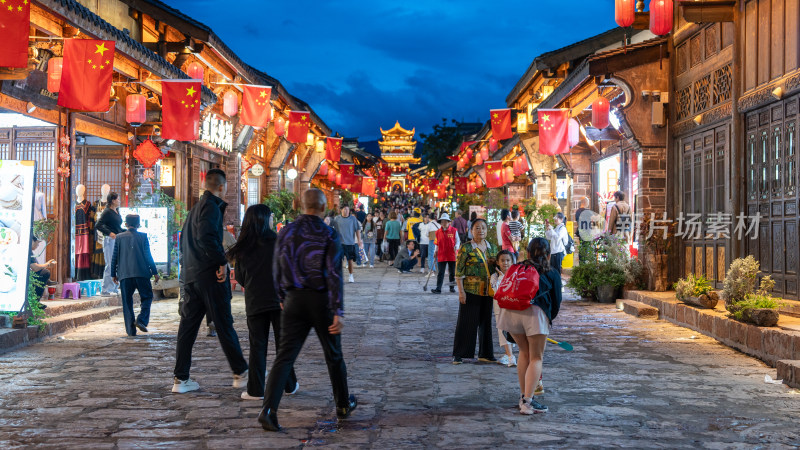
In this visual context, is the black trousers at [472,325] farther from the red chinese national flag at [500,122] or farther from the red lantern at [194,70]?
the red chinese national flag at [500,122]

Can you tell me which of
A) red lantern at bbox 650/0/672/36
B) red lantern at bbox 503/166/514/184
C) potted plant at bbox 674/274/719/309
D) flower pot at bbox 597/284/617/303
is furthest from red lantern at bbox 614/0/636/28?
red lantern at bbox 503/166/514/184

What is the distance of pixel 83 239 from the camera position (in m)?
15.2

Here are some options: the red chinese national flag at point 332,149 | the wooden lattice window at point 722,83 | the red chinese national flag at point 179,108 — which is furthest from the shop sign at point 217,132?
the wooden lattice window at point 722,83

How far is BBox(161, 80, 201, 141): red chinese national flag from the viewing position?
1537 centimetres

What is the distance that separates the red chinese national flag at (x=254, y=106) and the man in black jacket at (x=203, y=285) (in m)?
12.8

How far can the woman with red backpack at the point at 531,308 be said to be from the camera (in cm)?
687

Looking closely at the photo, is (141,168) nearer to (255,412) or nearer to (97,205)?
(97,205)

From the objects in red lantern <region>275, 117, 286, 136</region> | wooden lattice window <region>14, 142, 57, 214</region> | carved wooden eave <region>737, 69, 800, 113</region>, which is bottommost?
wooden lattice window <region>14, 142, 57, 214</region>

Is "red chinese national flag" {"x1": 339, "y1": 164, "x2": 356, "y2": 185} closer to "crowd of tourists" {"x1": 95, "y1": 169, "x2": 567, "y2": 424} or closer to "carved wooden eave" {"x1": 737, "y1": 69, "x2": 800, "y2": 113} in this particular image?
"carved wooden eave" {"x1": 737, "y1": 69, "x2": 800, "y2": 113}

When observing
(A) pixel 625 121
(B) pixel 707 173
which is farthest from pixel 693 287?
(A) pixel 625 121

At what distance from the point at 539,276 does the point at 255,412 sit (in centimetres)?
270

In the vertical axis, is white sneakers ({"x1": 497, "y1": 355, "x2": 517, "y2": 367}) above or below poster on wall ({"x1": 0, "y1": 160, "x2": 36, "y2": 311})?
below

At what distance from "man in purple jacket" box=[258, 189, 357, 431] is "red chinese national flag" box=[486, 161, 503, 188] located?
90.5 feet

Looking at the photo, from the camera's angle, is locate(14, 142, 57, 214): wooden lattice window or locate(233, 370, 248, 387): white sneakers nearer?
locate(233, 370, 248, 387): white sneakers
